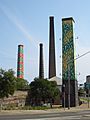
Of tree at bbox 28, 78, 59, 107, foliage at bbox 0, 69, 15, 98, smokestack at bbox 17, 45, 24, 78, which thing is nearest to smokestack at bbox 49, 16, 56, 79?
smokestack at bbox 17, 45, 24, 78

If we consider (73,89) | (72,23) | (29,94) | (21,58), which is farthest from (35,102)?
(21,58)

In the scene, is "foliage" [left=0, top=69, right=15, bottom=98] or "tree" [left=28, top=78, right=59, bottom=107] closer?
"foliage" [left=0, top=69, right=15, bottom=98]

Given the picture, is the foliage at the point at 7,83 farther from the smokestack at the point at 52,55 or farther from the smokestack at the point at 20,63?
the smokestack at the point at 20,63

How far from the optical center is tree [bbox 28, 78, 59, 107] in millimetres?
79250

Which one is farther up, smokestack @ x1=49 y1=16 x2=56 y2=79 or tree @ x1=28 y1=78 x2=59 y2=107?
smokestack @ x1=49 y1=16 x2=56 y2=79

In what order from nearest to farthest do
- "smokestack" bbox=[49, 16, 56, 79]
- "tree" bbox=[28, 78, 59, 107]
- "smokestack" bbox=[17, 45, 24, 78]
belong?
"tree" bbox=[28, 78, 59, 107], "smokestack" bbox=[49, 16, 56, 79], "smokestack" bbox=[17, 45, 24, 78]

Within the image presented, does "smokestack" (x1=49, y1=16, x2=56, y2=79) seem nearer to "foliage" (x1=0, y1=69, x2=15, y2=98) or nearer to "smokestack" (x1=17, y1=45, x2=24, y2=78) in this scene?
"smokestack" (x1=17, y1=45, x2=24, y2=78)

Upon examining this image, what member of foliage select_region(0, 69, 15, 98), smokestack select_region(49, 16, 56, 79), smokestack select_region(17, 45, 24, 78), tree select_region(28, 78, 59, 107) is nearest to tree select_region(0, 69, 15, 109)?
foliage select_region(0, 69, 15, 98)

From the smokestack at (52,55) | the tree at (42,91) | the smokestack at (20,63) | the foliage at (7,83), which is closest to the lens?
the foliage at (7,83)

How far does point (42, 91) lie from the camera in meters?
80.2

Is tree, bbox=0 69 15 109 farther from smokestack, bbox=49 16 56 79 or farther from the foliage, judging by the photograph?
smokestack, bbox=49 16 56 79

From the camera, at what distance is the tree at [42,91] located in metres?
79.2

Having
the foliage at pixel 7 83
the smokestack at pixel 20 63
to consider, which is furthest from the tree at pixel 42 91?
the smokestack at pixel 20 63

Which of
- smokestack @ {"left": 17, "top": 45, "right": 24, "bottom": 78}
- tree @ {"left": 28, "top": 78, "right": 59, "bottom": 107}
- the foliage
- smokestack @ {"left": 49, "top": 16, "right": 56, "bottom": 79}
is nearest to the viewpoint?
the foliage
